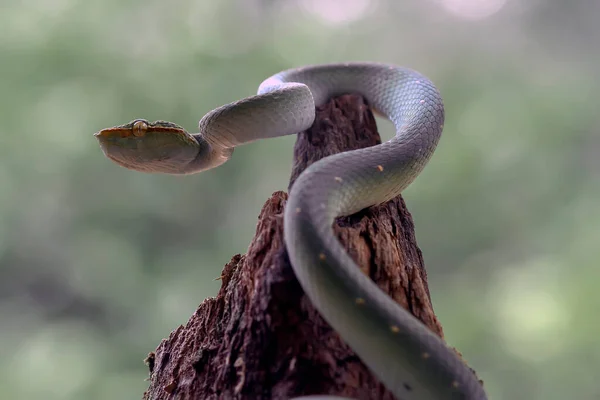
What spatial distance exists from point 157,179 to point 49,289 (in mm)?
1178

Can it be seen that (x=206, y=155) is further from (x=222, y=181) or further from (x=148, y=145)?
(x=222, y=181)

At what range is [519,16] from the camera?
15.0ft

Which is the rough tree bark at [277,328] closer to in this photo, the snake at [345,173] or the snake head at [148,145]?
the snake at [345,173]

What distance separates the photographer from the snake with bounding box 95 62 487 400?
4.62 ft

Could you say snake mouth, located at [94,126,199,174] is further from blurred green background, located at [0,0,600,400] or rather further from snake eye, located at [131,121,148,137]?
blurred green background, located at [0,0,600,400]

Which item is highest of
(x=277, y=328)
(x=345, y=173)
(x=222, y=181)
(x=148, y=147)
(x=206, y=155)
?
(x=222, y=181)

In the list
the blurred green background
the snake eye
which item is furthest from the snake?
the blurred green background

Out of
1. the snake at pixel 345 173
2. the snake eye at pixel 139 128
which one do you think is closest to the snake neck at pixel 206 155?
the snake at pixel 345 173

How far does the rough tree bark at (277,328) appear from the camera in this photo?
1.52 meters

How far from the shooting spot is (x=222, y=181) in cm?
429

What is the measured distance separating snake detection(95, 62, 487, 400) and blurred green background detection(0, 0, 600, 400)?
962 mm

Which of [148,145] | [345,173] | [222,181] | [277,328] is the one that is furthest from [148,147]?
[222,181]

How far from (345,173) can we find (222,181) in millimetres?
2614

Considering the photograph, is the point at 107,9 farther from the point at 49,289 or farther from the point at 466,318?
the point at 466,318
